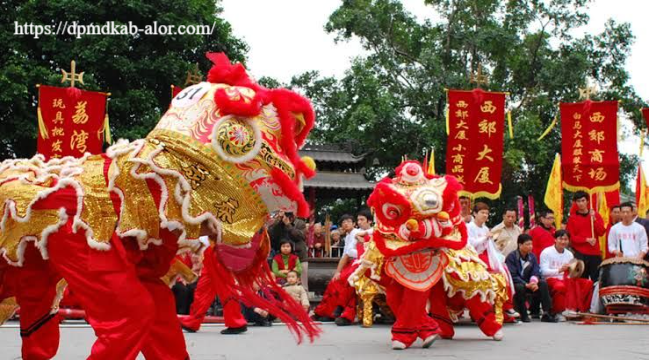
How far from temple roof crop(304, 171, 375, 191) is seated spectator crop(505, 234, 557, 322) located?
10312mm

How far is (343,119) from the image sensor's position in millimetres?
21438

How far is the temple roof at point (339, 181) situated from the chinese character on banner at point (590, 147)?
8553mm

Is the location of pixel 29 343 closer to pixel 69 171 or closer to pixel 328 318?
pixel 69 171

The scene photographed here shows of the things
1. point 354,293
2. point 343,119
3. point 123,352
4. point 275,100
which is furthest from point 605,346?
point 343,119

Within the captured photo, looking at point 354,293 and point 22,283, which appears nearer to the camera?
point 22,283

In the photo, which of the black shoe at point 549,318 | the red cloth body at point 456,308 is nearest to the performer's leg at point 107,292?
the red cloth body at point 456,308

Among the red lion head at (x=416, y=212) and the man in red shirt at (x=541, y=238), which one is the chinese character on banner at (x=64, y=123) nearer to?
the man in red shirt at (x=541, y=238)

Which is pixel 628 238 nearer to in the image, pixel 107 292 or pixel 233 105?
pixel 233 105

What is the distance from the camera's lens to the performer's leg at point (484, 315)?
22.8 feet

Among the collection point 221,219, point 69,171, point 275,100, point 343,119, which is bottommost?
point 221,219

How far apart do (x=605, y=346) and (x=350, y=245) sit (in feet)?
12.4

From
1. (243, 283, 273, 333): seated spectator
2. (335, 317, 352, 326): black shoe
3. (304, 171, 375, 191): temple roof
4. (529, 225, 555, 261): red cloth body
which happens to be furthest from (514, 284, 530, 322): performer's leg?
(304, 171, 375, 191): temple roof

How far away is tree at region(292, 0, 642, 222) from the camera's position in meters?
19.6

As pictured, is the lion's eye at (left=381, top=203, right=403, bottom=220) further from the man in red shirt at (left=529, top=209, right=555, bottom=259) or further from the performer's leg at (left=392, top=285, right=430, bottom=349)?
the man in red shirt at (left=529, top=209, right=555, bottom=259)
